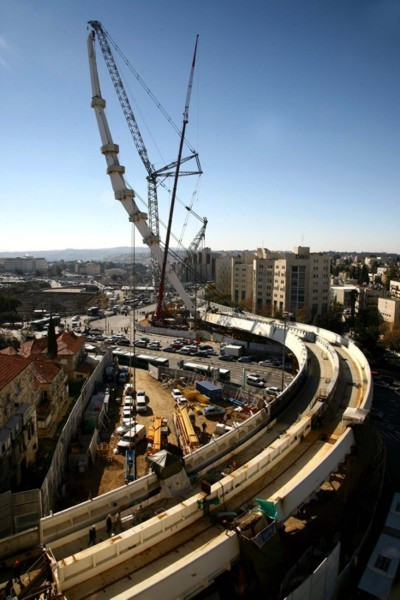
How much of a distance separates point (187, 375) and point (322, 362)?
9979 mm

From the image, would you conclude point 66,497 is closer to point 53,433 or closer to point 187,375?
point 53,433

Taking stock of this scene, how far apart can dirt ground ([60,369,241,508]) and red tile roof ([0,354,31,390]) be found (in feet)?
15.5

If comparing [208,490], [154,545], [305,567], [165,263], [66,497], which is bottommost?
[66,497]

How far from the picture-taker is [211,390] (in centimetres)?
2317

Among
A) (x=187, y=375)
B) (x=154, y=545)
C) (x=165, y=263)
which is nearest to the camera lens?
(x=154, y=545)

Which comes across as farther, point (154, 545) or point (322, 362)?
point (322, 362)

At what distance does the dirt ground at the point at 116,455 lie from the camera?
47.0ft

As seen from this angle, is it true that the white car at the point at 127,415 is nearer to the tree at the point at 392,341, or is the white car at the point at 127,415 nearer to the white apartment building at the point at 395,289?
the tree at the point at 392,341

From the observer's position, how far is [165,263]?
40156 millimetres

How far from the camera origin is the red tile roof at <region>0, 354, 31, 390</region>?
12.8 m

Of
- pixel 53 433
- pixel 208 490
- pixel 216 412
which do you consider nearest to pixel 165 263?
pixel 216 412

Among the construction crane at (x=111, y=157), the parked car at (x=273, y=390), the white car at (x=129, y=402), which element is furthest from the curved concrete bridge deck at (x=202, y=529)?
the construction crane at (x=111, y=157)

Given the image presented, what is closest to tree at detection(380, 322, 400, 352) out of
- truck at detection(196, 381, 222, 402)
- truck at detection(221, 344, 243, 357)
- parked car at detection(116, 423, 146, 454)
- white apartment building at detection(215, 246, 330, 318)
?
truck at detection(221, 344, 243, 357)

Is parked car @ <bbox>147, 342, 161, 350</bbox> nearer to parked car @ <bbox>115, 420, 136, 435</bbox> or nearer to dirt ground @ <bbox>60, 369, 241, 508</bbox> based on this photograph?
dirt ground @ <bbox>60, 369, 241, 508</bbox>
